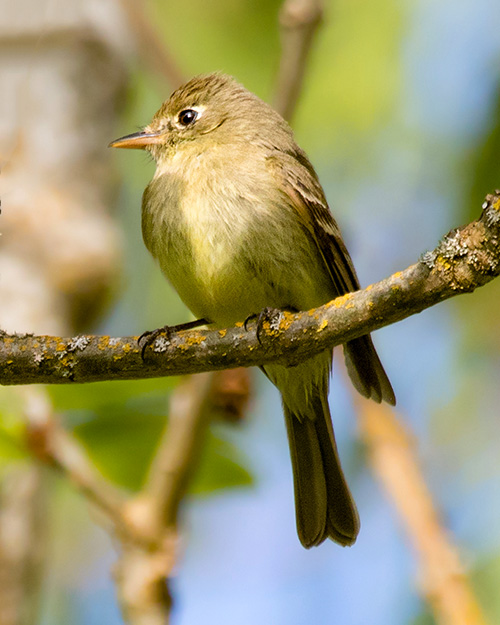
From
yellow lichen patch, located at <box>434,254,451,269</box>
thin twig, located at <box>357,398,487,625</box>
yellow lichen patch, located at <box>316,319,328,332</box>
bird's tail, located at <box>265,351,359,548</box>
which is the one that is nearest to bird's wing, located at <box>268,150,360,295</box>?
bird's tail, located at <box>265,351,359,548</box>

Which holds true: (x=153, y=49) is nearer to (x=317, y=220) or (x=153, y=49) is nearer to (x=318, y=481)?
(x=317, y=220)

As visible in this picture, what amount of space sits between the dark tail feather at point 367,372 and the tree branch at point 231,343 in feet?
2.62

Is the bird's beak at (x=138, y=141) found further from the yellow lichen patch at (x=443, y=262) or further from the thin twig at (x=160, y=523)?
the yellow lichen patch at (x=443, y=262)

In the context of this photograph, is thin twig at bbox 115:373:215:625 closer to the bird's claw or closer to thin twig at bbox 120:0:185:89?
the bird's claw

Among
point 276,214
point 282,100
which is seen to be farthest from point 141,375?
point 282,100

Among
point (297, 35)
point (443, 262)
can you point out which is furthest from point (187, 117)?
point (443, 262)

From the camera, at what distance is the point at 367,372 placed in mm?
3943

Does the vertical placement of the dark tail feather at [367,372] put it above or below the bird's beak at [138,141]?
below

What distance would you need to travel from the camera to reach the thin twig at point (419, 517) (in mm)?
3387

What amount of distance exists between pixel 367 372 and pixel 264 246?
0.68 metres

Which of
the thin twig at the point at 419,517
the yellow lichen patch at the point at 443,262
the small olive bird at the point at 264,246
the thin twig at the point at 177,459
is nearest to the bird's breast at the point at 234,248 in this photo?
the small olive bird at the point at 264,246

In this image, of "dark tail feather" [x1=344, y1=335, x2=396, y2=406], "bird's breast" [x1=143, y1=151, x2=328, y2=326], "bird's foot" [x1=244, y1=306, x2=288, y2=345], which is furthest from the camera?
"bird's breast" [x1=143, y1=151, x2=328, y2=326]

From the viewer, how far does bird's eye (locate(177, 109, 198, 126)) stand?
497 centimetres

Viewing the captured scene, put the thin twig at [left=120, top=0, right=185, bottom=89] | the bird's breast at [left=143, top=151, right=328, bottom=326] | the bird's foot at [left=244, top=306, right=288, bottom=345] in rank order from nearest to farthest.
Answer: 1. the bird's foot at [left=244, top=306, right=288, bottom=345]
2. the bird's breast at [left=143, top=151, right=328, bottom=326]
3. the thin twig at [left=120, top=0, right=185, bottom=89]
